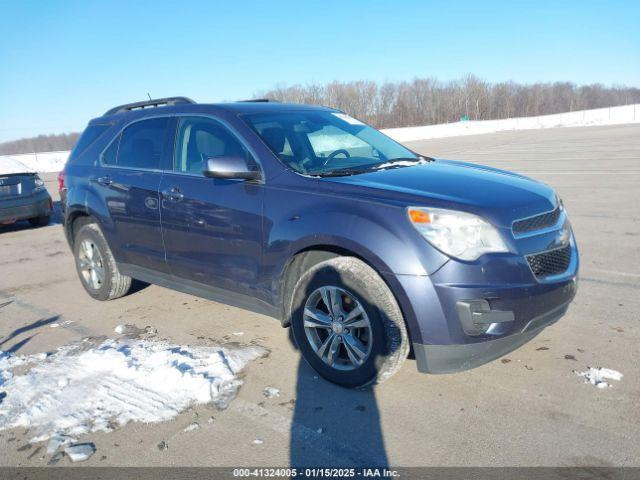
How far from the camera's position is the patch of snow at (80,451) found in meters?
2.80

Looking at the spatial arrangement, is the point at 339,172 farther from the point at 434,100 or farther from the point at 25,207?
the point at 434,100

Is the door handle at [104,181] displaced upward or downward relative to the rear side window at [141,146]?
downward

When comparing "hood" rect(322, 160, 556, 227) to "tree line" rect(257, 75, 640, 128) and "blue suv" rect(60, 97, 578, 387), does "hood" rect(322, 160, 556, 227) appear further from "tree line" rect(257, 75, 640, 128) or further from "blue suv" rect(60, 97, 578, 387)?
Result: "tree line" rect(257, 75, 640, 128)

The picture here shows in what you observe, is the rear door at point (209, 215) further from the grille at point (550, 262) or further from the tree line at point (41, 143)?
the tree line at point (41, 143)

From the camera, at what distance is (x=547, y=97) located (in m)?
116

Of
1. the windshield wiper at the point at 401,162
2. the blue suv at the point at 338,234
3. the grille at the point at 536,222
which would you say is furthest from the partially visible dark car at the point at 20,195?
the grille at the point at 536,222

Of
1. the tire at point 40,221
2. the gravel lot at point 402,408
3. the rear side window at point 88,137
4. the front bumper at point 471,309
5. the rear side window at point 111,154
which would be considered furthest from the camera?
the tire at point 40,221

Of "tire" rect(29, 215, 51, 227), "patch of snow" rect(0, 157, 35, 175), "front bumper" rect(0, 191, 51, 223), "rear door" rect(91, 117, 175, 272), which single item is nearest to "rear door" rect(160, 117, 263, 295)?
"rear door" rect(91, 117, 175, 272)

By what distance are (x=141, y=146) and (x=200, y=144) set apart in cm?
85

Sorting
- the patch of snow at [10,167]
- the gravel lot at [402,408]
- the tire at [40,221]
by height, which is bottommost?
the gravel lot at [402,408]

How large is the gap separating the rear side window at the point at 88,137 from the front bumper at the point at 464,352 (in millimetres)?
4047

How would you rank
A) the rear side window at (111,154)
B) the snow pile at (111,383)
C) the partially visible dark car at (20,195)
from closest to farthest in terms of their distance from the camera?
the snow pile at (111,383), the rear side window at (111,154), the partially visible dark car at (20,195)

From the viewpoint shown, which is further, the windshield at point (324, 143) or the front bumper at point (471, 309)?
the windshield at point (324, 143)

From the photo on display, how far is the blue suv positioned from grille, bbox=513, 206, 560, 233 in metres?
0.01
